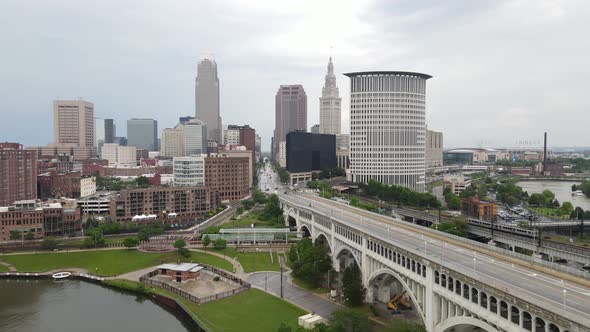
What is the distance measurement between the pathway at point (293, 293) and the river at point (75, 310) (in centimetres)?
1354

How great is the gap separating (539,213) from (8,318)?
11139cm

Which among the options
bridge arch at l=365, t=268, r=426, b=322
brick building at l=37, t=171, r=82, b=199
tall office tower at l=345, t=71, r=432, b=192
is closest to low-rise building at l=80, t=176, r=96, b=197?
brick building at l=37, t=171, r=82, b=199

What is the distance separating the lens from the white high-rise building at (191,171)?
137 metres

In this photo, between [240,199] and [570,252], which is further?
[240,199]

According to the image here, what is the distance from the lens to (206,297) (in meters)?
58.6

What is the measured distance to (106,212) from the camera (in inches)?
4643

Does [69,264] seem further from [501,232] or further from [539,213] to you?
[539,213]

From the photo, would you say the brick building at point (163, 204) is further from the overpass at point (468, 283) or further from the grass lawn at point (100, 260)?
the overpass at point (468, 283)

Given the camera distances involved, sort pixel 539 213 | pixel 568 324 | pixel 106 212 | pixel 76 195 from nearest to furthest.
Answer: pixel 568 324 → pixel 539 213 → pixel 106 212 → pixel 76 195

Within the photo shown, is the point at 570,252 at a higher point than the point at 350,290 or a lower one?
higher

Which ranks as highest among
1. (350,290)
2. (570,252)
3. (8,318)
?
(570,252)

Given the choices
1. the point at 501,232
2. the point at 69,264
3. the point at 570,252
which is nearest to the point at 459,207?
the point at 501,232

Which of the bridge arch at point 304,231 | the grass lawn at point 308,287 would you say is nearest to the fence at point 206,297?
the grass lawn at point 308,287

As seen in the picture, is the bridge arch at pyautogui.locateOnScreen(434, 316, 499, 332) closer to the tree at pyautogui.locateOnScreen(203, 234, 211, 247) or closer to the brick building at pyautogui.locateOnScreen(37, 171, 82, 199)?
the tree at pyautogui.locateOnScreen(203, 234, 211, 247)
